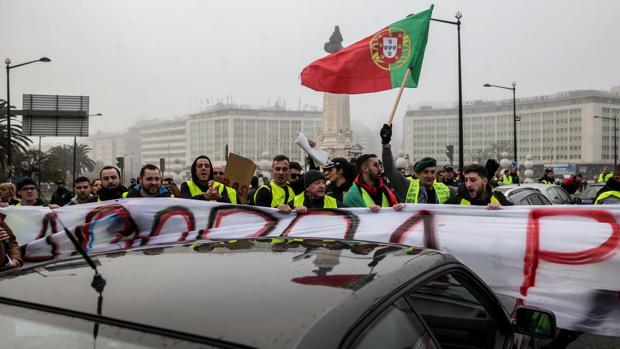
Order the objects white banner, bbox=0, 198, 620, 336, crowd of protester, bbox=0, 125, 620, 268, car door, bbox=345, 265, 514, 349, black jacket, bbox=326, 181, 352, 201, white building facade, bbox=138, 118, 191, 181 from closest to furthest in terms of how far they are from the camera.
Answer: car door, bbox=345, 265, 514, 349
white banner, bbox=0, 198, 620, 336
crowd of protester, bbox=0, 125, 620, 268
black jacket, bbox=326, 181, 352, 201
white building facade, bbox=138, 118, 191, 181

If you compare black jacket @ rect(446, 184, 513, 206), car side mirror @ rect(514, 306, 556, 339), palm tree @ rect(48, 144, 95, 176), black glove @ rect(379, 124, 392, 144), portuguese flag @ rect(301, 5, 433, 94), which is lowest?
car side mirror @ rect(514, 306, 556, 339)

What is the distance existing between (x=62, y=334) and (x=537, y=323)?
1.91 m

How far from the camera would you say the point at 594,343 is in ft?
16.5

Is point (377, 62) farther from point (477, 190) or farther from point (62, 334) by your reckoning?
point (62, 334)

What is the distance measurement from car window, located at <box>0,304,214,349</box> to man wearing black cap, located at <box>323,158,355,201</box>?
5295 millimetres

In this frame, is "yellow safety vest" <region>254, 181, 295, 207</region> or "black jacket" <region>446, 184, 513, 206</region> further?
"yellow safety vest" <region>254, 181, 295, 207</region>

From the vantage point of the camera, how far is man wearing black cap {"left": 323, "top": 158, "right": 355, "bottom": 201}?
694cm

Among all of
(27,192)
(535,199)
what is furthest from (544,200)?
(27,192)

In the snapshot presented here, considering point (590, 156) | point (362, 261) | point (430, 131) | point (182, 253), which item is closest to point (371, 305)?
point (362, 261)

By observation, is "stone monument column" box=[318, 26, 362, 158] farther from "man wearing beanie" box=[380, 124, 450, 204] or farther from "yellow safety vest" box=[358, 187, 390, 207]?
"yellow safety vest" box=[358, 187, 390, 207]

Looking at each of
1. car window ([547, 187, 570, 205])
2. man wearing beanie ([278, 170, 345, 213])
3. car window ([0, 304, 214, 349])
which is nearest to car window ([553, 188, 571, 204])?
car window ([547, 187, 570, 205])

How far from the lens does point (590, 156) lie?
119688 mm

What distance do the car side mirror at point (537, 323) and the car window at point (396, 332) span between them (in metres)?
0.82

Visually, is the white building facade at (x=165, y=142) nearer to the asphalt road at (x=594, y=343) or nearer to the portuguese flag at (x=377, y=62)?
the portuguese flag at (x=377, y=62)
